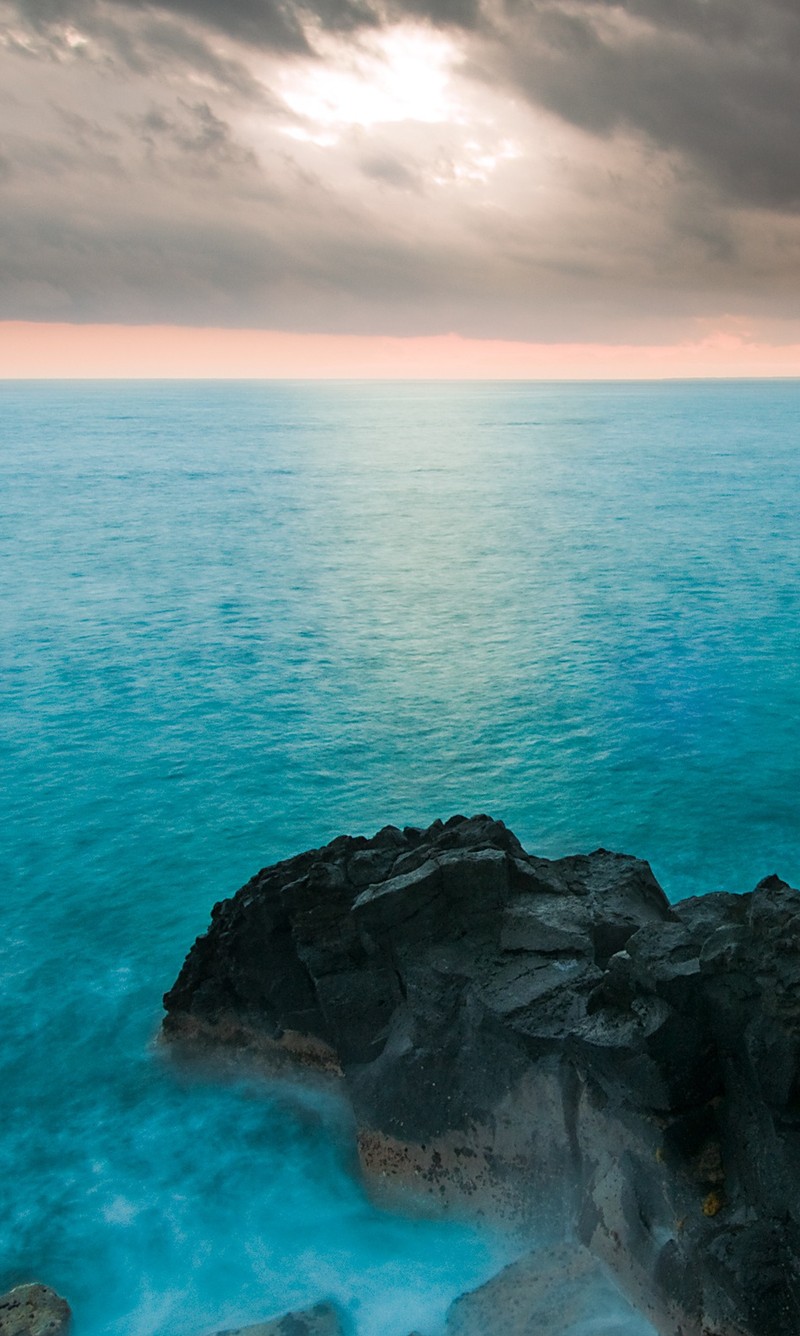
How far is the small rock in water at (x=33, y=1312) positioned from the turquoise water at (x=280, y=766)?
1.80 ft

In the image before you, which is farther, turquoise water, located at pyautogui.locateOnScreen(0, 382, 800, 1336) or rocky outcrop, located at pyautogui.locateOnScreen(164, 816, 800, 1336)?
turquoise water, located at pyautogui.locateOnScreen(0, 382, 800, 1336)

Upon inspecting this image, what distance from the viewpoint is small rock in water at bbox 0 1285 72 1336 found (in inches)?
817

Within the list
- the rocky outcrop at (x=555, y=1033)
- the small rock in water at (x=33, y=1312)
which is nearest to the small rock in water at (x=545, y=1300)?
the rocky outcrop at (x=555, y=1033)

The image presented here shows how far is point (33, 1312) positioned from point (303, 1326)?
5698 mm

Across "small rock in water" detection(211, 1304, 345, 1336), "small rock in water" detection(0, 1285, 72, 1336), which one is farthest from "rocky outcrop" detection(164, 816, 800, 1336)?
"small rock in water" detection(0, 1285, 72, 1336)

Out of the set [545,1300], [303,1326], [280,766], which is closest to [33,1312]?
[303,1326]

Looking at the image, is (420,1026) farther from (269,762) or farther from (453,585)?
(453,585)

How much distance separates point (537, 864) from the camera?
2705cm

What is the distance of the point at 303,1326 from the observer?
20.2 metres

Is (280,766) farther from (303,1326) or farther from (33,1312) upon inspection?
(303,1326)

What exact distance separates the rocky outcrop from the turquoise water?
5.51 feet

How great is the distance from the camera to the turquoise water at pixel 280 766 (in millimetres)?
23156

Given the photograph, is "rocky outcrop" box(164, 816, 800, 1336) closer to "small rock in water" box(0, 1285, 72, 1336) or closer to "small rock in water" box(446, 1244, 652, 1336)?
"small rock in water" box(446, 1244, 652, 1336)

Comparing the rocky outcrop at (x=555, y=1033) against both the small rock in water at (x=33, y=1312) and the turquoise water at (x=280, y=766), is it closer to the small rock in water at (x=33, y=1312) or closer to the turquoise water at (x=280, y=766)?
the turquoise water at (x=280, y=766)
